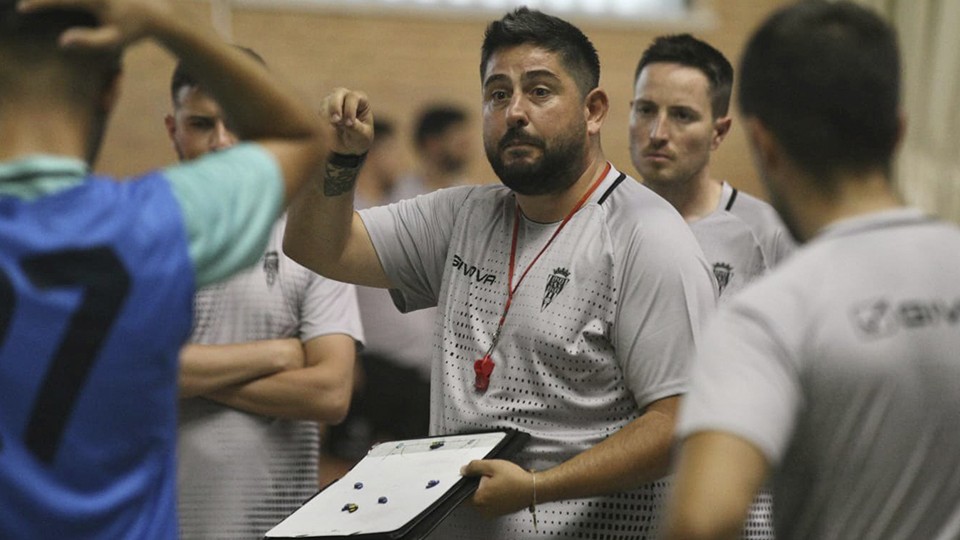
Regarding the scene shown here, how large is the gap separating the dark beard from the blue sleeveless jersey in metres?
1.53

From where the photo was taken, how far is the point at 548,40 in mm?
3363

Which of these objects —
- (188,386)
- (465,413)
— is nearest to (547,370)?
(465,413)

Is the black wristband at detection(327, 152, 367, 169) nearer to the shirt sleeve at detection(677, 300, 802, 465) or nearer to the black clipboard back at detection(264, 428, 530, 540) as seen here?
the black clipboard back at detection(264, 428, 530, 540)

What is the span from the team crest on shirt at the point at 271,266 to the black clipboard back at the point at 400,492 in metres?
0.82

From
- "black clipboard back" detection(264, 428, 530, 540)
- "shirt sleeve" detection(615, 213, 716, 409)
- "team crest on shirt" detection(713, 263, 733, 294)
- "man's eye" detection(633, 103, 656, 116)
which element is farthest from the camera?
"man's eye" detection(633, 103, 656, 116)

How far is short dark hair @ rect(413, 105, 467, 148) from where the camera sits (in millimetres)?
9188

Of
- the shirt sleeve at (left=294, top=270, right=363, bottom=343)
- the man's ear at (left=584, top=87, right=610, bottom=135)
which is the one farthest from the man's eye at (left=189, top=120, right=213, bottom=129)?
the man's ear at (left=584, top=87, right=610, bottom=135)

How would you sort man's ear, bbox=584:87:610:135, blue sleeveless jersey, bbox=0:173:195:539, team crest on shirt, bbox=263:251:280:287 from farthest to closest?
1. team crest on shirt, bbox=263:251:280:287
2. man's ear, bbox=584:87:610:135
3. blue sleeveless jersey, bbox=0:173:195:539

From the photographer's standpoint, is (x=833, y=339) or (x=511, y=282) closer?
(x=833, y=339)

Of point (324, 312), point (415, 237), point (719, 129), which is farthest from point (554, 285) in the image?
point (719, 129)

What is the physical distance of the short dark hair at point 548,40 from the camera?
3.36 meters

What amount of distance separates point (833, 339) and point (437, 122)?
758 cm

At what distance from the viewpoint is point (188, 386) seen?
352cm

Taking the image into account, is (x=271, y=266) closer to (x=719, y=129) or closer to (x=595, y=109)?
(x=595, y=109)
